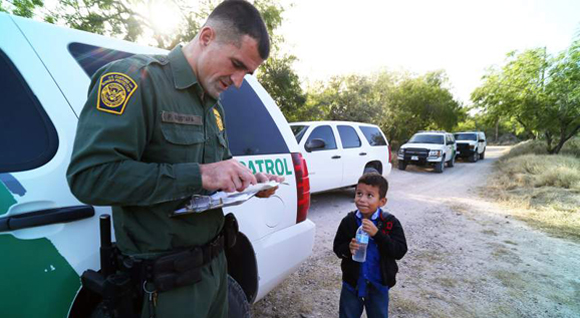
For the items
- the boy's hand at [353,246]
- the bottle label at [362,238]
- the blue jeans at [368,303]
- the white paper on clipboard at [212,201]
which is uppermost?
the white paper on clipboard at [212,201]

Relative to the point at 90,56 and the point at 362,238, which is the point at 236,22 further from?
the point at 362,238

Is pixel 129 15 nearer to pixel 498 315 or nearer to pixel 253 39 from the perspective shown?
pixel 253 39

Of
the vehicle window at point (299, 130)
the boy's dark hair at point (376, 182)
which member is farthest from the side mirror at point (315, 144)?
the boy's dark hair at point (376, 182)

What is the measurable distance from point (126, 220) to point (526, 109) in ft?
62.0

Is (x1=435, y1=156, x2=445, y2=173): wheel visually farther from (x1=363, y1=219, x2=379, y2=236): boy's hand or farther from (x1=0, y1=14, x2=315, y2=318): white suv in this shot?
(x1=0, y1=14, x2=315, y2=318): white suv

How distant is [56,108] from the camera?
1167mm

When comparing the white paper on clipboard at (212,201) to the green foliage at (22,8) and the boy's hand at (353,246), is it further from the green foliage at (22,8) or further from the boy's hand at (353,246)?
the green foliage at (22,8)

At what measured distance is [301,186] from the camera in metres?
2.18

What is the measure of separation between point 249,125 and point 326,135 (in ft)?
14.4

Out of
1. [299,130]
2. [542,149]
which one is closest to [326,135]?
[299,130]

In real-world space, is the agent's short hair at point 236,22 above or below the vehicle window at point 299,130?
above

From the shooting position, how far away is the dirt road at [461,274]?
2656mm

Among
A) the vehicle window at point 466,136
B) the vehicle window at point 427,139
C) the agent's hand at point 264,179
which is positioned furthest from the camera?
the vehicle window at point 466,136

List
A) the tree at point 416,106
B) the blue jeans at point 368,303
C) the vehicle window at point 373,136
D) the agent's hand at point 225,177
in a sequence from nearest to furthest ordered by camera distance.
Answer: the agent's hand at point 225,177 → the blue jeans at point 368,303 → the vehicle window at point 373,136 → the tree at point 416,106
